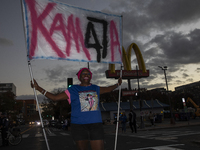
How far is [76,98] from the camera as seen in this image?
3.72 meters

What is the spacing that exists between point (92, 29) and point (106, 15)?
1.91 feet

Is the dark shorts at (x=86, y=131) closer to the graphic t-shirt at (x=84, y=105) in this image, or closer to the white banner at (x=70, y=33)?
the graphic t-shirt at (x=84, y=105)

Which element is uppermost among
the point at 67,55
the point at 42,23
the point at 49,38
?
the point at 42,23

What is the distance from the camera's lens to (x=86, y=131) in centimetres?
355

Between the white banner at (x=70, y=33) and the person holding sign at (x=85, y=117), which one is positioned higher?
the white banner at (x=70, y=33)

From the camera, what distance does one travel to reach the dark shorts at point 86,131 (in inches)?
138

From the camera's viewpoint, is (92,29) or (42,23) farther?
(92,29)

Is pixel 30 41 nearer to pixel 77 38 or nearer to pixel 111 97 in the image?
pixel 77 38

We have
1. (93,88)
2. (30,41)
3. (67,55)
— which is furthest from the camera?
(67,55)

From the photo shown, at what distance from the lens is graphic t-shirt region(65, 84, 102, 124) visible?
3574 mm

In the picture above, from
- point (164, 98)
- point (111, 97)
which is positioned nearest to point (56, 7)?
point (111, 97)

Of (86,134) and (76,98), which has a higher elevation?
(76,98)

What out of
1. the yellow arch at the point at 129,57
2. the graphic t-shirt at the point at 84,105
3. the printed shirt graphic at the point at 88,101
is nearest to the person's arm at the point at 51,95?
the graphic t-shirt at the point at 84,105

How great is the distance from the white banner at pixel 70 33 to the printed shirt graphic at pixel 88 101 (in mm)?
1231
